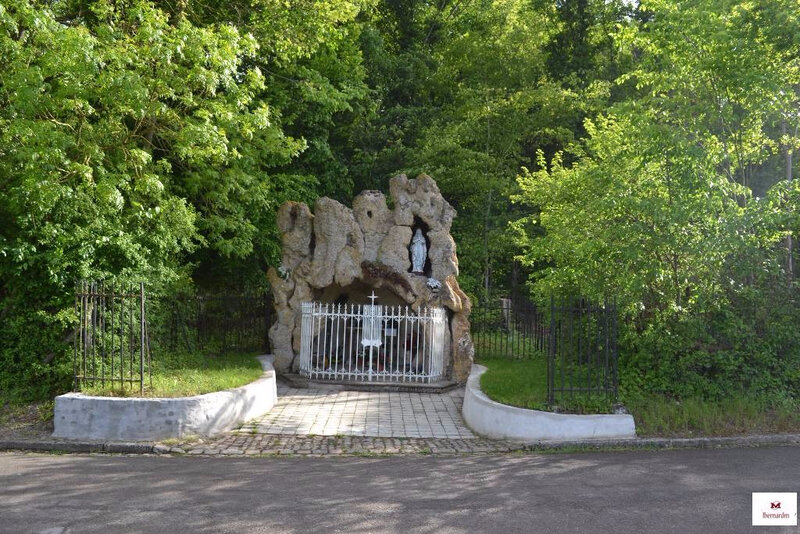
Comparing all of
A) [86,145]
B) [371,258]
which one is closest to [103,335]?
[86,145]

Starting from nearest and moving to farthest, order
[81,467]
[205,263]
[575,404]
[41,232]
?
[81,467] → [575,404] → [41,232] → [205,263]

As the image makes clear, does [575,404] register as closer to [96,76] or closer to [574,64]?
[96,76]

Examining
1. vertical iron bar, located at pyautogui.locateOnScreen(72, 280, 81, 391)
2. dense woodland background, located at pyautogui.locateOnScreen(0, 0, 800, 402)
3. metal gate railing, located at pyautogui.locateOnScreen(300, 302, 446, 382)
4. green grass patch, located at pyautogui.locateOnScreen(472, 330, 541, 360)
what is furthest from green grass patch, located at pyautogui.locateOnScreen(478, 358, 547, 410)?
vertical iron bar, located at pyautogui.locateOnScreen(72, 280, 81, 391)

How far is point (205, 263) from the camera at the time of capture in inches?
752

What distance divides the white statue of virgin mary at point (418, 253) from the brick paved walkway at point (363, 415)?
9.31 feet

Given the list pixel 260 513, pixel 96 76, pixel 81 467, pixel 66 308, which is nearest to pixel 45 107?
pixel 96 76

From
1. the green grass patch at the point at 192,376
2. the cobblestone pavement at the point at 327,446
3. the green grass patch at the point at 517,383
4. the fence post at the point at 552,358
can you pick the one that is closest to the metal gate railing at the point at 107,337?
the green grass patch at the point at 192,376

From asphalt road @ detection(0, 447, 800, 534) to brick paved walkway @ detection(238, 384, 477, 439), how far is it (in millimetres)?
1611

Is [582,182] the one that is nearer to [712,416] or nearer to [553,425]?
[712,416]

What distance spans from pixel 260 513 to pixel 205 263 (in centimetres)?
1391

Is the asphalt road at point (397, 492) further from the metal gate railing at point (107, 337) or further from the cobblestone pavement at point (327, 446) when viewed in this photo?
the metal gate railing at point (107, 337)

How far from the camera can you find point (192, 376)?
11000 mm

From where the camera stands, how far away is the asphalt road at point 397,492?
19.0ft

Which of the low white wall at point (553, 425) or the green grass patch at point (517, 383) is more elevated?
the green grass patch at point (517, 383)
